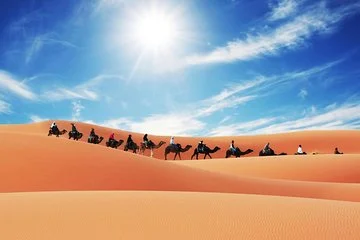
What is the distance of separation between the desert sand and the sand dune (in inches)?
0.5

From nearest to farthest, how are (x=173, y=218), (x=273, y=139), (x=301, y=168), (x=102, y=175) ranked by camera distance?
(x=173, y=218), (x=102, y=175), (x=301, y=168), (x=273, y=139)

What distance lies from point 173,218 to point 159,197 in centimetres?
149

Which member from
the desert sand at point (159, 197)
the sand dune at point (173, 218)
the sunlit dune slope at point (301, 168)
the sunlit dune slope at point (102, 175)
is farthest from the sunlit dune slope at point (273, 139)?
the sand dune at point (173, 218)

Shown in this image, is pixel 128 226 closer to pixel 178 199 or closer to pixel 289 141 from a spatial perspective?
pixel 178 199

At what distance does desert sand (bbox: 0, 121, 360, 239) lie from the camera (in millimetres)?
5598

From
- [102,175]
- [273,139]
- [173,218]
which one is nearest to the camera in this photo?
[173,218]

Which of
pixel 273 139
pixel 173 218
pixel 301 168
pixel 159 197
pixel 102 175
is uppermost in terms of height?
pixel 273 139

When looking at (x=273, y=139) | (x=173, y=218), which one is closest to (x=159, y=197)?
(x=173, y=218)

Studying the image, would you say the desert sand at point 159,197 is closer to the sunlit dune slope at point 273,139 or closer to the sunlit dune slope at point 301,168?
the sunlit dune slope at point 301,168

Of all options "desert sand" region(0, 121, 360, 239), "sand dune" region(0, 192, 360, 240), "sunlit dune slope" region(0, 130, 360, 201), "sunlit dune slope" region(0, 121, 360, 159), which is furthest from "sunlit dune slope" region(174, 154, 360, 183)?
"sunlit dune slope" region(0, 121, 360, 159)

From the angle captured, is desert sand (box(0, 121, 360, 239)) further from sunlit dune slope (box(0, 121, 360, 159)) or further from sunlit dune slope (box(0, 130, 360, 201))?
sunlit dune slope (box(0, 121, 360, 159))

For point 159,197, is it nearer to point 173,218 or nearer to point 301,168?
point 173,218

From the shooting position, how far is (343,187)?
15.2 metres

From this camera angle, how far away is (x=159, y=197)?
759 cm
